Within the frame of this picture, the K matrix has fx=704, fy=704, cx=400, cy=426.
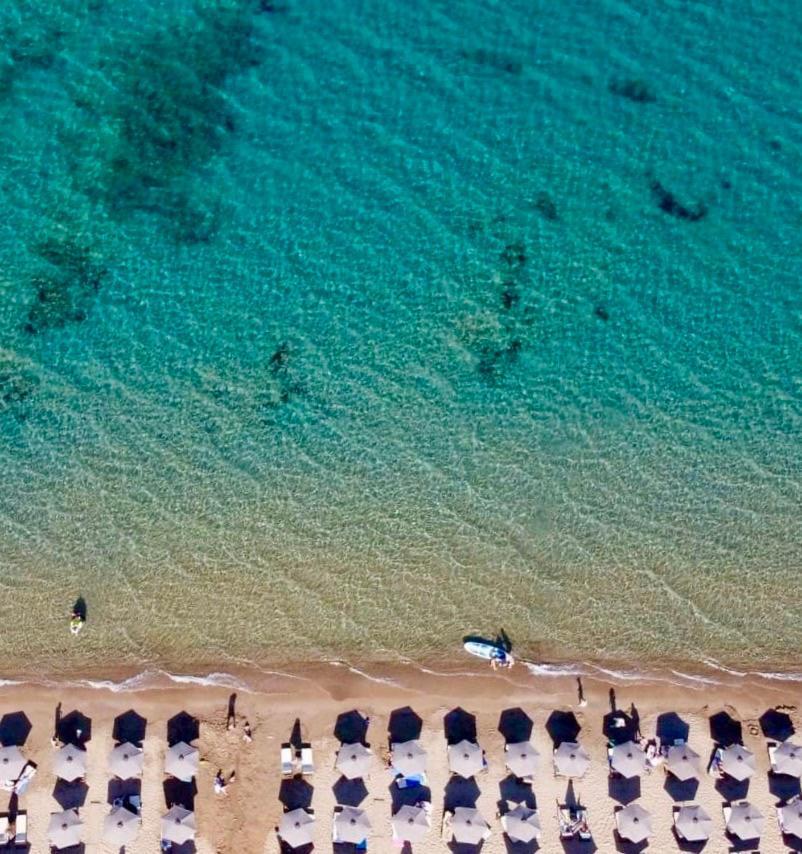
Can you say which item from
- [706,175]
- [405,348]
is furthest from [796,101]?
[405,348]

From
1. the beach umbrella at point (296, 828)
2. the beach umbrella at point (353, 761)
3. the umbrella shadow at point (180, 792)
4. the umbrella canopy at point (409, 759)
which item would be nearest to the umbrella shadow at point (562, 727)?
the umbrella canopy at point (409, 759)

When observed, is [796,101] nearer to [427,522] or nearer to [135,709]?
[427,522]

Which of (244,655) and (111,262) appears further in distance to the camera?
(111,262)

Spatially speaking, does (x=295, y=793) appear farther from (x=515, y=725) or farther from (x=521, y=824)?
(x=515, y=725)

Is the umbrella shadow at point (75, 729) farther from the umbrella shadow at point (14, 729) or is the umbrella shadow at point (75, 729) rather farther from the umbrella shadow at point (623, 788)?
the umbrella shadow at point (623, 788)

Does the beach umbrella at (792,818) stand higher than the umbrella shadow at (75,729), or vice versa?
the umbrella shadow at (75,729)

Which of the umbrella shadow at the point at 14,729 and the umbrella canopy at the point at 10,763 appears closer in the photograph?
the umbrella canopy at the point at 10,763
